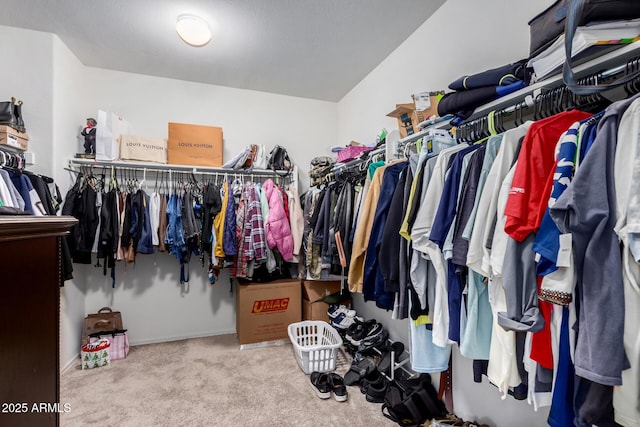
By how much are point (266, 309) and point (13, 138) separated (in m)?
2.23

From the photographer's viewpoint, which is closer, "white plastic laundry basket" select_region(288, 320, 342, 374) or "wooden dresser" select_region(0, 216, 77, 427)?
"wooden dresser" select_region(0, 216, 77, 427)

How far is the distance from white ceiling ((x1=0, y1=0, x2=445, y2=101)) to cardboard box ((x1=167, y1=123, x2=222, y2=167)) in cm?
55

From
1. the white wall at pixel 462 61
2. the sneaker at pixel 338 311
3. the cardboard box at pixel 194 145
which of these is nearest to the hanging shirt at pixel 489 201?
the white wall at pixel 462 61

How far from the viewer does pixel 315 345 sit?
2.50 m

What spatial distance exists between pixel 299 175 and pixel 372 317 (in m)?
1.71

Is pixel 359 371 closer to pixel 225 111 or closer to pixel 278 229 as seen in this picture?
pixel 278 229

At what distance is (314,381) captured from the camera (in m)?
2.08

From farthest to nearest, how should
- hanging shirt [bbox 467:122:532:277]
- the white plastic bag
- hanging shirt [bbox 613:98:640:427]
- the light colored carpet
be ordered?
the white plastic bag < the light colored carpet < hanging shirt [bbox 467:122:532:277] < hanging shirt [bbox 613:98:640:427]

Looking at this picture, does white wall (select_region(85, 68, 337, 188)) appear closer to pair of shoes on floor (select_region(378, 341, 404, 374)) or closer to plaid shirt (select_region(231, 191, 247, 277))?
plaid shirt (select_region(231, 191, 247, 277))

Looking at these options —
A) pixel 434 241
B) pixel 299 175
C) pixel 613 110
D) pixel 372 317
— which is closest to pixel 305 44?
pixel 299 175

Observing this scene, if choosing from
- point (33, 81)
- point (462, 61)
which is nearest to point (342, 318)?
point (462, 61)

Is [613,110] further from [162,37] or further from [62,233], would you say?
[162,37]

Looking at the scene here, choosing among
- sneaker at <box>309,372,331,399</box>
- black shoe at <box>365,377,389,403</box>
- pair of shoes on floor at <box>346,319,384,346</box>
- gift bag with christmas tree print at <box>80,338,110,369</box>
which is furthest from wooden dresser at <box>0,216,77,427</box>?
gift bag with christmas tree print at <box>80,338,110,369</box>

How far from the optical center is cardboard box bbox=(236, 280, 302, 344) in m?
2.73
